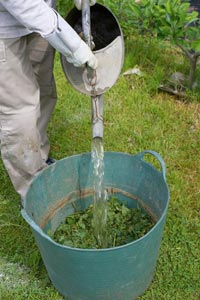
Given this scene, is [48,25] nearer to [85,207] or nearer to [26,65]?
[26,65]

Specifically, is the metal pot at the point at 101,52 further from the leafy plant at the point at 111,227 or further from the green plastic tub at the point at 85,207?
the leafy plant at the point at 111,227

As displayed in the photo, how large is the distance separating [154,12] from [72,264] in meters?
2.12

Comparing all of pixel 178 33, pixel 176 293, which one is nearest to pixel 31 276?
pixel 176 293

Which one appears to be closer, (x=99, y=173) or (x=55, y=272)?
(x=55, y=272)

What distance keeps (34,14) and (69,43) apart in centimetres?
16

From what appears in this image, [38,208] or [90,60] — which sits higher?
[90,60]

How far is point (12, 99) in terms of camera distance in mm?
1941

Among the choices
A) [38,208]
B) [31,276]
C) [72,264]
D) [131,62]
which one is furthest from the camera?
[131,62]

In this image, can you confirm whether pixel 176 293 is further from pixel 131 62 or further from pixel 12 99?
pixel 131 62

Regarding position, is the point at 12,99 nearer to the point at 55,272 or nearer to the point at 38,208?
the point at 38,208

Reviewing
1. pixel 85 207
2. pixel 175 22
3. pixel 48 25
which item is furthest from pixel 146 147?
pixel 48 25

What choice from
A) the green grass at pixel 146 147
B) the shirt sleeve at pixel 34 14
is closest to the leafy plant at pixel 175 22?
the green grass at pixel 146 147

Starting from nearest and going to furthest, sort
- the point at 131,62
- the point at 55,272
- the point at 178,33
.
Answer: the point at 55,272 < the point at 178,33 < the point at 131,62

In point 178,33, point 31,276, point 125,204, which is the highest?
point 178,33
